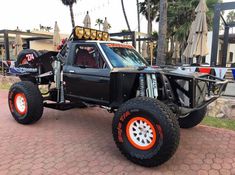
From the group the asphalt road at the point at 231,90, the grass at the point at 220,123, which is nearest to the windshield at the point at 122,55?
the grass at the point at 220,123

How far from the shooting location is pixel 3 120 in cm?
590

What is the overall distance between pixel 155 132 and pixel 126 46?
8.01 feet

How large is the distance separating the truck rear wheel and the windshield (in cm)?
121

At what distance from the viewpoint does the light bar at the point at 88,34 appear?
16.7 feet

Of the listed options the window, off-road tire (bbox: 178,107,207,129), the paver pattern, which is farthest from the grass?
the window

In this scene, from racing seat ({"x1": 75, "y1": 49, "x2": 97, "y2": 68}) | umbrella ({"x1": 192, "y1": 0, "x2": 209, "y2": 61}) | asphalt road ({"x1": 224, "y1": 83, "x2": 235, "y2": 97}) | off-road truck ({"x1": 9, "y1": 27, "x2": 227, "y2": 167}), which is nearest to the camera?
off-road truck ({"x1": 9, "y1": 27, "x2": 227, "y2": 167})

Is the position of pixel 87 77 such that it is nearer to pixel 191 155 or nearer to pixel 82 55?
pixel 82 55

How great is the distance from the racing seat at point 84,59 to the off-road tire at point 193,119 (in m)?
2.32

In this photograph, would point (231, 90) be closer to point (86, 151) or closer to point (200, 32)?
point (200, 32)

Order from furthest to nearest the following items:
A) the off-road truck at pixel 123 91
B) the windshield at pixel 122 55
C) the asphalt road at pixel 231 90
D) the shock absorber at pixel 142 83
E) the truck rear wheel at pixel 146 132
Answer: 1. the asphalt road at pixel 231 90
2. the windshield at pixel 122 55
3. the shock absorber at pixel 142 83
4. the off-road truck at pixel 123 91
5. the truck rear wheel at pixel 146 132

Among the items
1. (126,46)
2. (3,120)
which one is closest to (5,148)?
(3,120)

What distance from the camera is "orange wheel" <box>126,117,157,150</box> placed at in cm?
350

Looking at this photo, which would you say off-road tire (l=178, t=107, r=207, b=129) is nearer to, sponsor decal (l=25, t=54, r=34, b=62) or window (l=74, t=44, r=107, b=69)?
window (l=74, t=44, r=107, b=69)

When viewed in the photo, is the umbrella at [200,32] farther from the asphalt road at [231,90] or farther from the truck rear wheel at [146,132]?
the truck rear wheel at [146,132]
